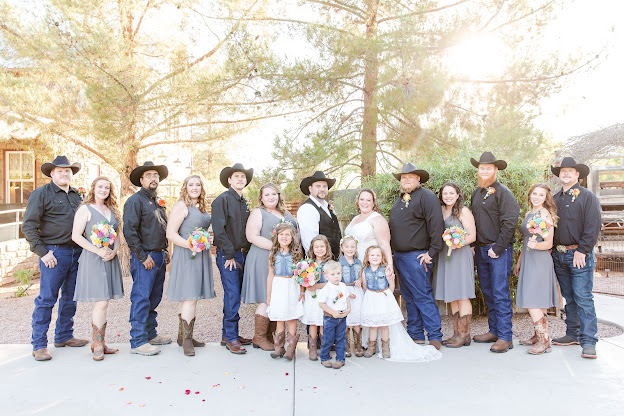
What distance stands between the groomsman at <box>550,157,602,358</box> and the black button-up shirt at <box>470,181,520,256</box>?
0.53 meters

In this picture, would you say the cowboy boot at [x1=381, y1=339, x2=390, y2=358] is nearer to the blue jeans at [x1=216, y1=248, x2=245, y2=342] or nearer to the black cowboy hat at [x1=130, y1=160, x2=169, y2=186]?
the blue jeans at [x1=216, y1=248, x2=245, y2=342]

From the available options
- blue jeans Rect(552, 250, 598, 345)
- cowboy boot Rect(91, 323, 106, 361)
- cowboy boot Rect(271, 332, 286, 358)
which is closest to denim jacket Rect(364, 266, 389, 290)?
cowboy boot Rect(271, 332, 286, 358)

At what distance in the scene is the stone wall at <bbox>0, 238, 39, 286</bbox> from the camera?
11814mm

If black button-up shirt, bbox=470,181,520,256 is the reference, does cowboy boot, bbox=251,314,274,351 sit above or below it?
below

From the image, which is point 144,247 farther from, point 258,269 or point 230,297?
point 258,269

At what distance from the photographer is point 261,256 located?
5.53m

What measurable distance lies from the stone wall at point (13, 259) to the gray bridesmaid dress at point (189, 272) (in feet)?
28.3

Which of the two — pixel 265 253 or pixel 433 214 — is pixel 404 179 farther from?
pixel 265 253

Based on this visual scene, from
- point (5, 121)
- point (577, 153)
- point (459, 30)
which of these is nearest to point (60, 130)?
point (5, 121)

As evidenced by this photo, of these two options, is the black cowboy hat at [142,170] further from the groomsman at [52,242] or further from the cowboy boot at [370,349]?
the cowboy boot at [370,349]

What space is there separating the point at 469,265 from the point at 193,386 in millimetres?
3415

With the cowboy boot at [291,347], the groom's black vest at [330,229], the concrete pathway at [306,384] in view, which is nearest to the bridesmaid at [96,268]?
the concrete pathway at [306,384]

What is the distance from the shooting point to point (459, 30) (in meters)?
9.00

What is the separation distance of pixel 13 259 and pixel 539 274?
40.9 feet
